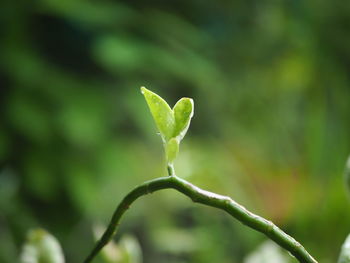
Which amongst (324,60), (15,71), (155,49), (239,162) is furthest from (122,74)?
(324,60)

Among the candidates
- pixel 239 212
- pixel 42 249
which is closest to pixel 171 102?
pixel 42 249

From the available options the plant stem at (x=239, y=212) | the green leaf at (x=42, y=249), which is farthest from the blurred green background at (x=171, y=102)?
the plant stem at (x=239, y=212)

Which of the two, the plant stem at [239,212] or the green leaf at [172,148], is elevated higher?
the green leaf at [172,148]

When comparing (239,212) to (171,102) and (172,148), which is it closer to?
(172,148)

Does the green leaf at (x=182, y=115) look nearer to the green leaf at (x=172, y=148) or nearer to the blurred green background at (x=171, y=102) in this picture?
the green leaf at (x=172, y=148)

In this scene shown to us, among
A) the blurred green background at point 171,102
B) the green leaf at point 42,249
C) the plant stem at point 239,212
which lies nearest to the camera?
the plant stem at point 239,212

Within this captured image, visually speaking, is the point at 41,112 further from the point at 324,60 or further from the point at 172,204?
the point at 324,60

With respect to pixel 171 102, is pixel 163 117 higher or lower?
higher
